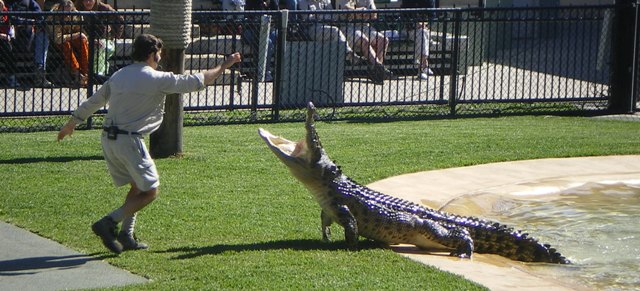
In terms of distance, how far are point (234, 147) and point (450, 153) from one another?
2.26 metres

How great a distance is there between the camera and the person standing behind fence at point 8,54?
46.4 feet

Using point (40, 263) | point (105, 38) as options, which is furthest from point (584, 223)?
point (105, 38)

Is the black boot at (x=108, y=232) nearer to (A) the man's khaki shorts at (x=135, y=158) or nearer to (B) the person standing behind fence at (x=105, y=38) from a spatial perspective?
(A) the man's khaki shorts at (x=135, y=158)

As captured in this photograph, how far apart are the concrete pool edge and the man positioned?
1.84 m

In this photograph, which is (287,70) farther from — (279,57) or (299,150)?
(299,150)

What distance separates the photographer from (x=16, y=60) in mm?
14609

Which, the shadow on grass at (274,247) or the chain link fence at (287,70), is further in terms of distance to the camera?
the chain link fence at (287,70)

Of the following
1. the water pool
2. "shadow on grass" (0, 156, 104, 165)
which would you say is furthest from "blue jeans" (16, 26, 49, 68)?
the water pool

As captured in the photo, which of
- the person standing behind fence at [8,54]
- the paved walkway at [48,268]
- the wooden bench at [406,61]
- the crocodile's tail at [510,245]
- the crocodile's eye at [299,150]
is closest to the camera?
the paved walkway at [48,268]

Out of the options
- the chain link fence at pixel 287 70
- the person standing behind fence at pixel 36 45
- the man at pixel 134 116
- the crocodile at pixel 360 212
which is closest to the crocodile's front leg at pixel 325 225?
the crocodile at pixel 360 212

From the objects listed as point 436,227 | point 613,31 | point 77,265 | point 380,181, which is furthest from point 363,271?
point 613,31

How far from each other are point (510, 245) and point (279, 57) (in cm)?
683

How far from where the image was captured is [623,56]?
51.9ft

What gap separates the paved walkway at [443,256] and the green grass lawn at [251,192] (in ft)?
0.58
